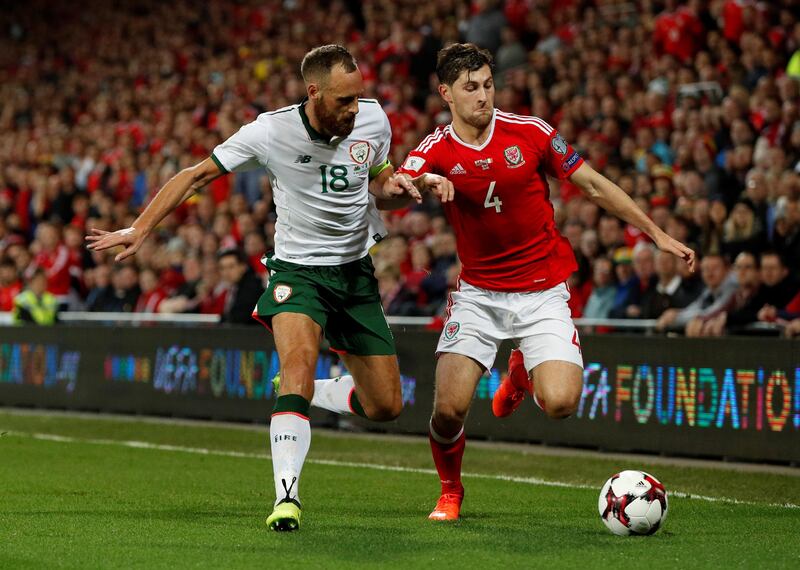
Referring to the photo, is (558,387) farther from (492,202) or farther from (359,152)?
(359,152)

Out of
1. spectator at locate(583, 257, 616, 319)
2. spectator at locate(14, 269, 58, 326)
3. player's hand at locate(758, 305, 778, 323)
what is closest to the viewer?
player's hand at locate(758, 305, 778, 323)

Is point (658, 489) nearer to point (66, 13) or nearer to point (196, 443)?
point (196, 443)

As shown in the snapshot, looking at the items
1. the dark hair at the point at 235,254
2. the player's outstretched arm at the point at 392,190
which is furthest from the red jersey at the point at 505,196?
the dark hair at the point at 235,254

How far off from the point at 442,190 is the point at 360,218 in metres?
0.89

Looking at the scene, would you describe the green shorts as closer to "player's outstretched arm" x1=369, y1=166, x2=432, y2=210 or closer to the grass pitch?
"player's outstretched arm" x1=369, y1=166, x2=432, y2=210

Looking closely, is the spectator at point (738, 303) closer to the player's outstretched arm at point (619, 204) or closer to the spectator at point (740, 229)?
the spectator at point (740, 229)

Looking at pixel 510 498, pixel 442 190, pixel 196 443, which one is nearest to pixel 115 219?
pixel 196 443

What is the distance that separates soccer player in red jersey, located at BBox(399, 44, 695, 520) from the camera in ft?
25.0

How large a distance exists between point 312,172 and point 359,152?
287mm

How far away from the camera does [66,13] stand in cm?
3077

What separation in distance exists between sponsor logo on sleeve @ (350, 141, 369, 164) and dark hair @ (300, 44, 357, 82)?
1.62 ft

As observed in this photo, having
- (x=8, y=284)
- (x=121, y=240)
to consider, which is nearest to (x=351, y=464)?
(x=121, y=240)

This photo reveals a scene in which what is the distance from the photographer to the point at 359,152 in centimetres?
761

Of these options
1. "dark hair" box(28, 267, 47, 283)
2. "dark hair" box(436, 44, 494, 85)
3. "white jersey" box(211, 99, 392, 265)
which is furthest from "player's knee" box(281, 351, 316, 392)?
"dark hair" box(28, 267, 47, 283)
